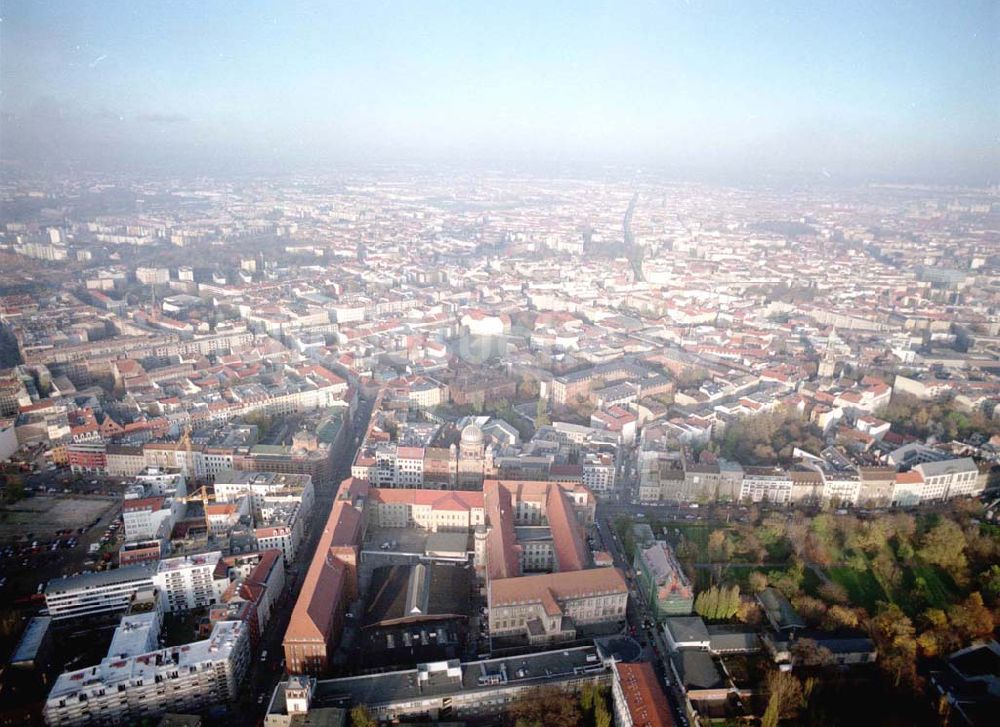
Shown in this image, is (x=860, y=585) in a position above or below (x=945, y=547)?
below

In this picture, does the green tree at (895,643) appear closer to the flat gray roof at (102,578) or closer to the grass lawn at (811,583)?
the grass lawn at (811,583)

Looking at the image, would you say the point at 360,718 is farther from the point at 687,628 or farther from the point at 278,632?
the point at 687,628

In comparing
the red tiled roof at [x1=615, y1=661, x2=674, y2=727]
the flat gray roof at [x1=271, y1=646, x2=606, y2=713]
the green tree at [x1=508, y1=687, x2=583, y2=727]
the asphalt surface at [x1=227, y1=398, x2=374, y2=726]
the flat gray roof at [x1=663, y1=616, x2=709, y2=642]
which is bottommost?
the asphalt surface at [x1=227, y1=398, x2=374, y2=726]

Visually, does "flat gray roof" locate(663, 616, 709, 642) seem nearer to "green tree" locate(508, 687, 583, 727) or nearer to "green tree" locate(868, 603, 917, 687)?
"green tree" locate(508, 687, 583, 727)

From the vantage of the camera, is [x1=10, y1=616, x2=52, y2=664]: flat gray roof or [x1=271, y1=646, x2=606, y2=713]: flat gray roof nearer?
[x1=271, y1=646, x2=606, y2=713]: flat gray roof

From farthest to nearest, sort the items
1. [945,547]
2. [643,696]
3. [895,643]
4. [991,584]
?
1. [945,547]
2. [991,584]
3. [895,643]
4. [643,696]

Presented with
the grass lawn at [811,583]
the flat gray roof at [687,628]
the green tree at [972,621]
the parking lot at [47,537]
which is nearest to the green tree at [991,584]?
the green tree at [972,621]

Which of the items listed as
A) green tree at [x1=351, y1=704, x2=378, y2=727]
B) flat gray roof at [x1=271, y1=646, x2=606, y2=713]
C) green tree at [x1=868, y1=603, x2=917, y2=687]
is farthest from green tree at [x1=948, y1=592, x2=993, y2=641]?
green tree at [x1=351, y1=704, x2=378, y2=727]

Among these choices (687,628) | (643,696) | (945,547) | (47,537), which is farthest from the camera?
(47,537)

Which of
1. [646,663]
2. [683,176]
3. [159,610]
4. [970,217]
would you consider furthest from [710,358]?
[683,176]

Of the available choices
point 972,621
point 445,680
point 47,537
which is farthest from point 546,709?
point 47,537
